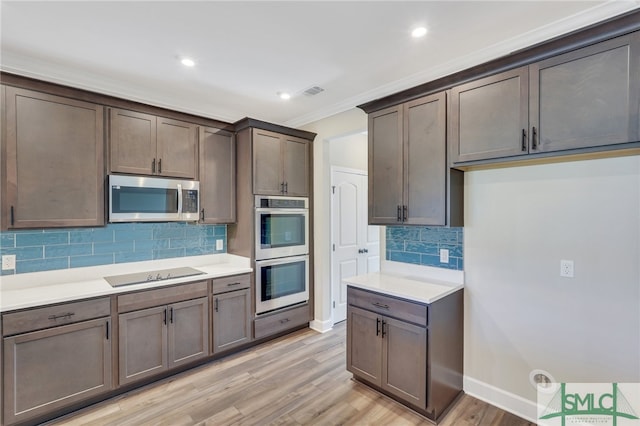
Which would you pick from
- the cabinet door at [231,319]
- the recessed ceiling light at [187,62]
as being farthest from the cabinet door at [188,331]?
the recessed ceiling light at [187,62]

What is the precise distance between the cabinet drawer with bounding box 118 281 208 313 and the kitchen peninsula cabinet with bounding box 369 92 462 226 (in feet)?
5.97

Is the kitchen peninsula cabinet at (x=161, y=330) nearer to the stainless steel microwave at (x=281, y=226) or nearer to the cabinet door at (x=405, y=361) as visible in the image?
the stainless steel microwave at (x=281, y=226)

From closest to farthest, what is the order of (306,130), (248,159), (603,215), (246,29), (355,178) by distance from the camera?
(603,215) → (246,29) → (248,159) → (306,130) → (355,178)

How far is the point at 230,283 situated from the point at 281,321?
852mm

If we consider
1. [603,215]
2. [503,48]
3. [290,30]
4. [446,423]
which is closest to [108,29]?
[290,30]

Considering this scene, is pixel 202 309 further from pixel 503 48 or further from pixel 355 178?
pixel 503 48

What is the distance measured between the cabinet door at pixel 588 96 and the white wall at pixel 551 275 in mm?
341

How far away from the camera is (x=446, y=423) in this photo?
7.22ft

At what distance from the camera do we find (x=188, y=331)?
286 centimetres

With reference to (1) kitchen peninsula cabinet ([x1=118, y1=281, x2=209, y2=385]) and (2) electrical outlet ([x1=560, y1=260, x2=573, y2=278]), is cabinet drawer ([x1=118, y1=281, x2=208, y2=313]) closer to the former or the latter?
(1) kitchen peninsula cabinet ([x1=118, y1=281, x2=209, y2=385])

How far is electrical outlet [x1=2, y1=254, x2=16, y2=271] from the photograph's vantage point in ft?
7.90

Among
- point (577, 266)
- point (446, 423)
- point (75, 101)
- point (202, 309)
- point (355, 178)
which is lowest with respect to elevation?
point (446, 423)

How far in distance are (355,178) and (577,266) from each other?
9.01 feet

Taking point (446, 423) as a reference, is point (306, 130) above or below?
above
